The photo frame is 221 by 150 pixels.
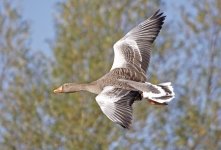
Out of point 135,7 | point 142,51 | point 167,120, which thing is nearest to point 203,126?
point 167,120

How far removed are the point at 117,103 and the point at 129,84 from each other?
55 cm

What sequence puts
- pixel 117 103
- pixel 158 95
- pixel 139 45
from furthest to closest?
pixel 139 45 → pixel 158 95 → pixel 117 103

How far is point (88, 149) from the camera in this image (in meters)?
22.2

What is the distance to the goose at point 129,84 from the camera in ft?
41.1

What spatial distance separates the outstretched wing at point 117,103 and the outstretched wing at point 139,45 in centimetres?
123

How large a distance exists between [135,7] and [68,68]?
258 cm

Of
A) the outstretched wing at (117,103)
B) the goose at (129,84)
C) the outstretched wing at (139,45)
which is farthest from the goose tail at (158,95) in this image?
the outstretched wing at (139,45)

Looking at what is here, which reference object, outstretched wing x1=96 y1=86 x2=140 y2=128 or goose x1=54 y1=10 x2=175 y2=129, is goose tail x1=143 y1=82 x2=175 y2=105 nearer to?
goose x1=54 y1=10 x2=175 y2=129

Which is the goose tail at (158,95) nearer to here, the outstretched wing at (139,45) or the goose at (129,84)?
the goose at (129,84)

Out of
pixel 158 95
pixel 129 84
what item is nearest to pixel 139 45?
pixel 129 84

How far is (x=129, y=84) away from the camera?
13031mm

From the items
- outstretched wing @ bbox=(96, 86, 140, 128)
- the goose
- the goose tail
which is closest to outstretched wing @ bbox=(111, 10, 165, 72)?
the goose

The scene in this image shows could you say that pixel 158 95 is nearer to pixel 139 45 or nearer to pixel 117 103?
pixel 117 103

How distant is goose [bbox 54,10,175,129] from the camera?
1252cm
